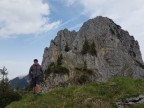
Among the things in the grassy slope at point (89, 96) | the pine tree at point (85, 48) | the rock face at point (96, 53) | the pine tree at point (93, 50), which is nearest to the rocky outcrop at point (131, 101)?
the grassy slope at point (89, 96)

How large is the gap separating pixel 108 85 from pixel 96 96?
2.66 metres

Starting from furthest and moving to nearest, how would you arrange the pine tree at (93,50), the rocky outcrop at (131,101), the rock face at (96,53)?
1. the pine tree at (93,50)
2. the rock face at (96,53)
3. the rocky outcrop at (131,101)

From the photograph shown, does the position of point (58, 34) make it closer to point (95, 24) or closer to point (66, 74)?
point (95, 24)

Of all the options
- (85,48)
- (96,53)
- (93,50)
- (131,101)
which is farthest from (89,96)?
(96,53)

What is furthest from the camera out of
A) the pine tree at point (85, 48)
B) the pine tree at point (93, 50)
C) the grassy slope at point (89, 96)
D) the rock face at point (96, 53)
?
the pine tree at point (93, 50)

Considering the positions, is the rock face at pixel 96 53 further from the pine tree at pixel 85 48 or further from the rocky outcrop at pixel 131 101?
the rocky outcrop at pixel 131 101

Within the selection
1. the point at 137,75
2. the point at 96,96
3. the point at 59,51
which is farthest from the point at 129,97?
the point at 59,51

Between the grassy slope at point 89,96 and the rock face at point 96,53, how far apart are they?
11283 centimetres

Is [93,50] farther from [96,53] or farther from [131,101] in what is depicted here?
[131,101]

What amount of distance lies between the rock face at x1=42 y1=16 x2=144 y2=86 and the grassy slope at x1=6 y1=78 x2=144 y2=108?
11283cm

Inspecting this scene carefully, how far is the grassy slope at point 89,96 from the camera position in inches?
955

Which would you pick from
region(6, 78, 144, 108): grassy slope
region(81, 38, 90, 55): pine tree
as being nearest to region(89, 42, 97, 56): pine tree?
region(81, 38, 90, 55): pine tree

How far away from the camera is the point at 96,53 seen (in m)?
166

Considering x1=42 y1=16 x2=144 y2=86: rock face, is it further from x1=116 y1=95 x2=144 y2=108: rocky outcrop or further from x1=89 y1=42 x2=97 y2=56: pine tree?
x1=116 y1=95 x2=144 y2=108: rocky outcrop
